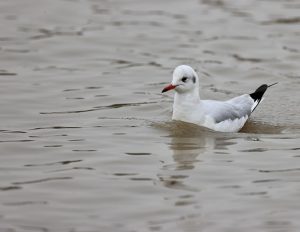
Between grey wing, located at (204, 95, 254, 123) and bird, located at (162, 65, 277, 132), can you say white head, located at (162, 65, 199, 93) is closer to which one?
bird, located at (162, 65, 277, 132)

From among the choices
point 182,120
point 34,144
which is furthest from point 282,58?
point 34,144

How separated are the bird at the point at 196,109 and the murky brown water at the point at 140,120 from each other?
16cm

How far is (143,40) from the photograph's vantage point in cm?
1670

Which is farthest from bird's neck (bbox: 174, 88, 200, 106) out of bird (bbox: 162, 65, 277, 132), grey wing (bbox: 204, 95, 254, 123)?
grey wing (bbox: 204, 95, 254, 123)

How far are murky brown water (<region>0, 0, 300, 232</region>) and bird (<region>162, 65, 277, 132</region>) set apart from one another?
6.4 inches

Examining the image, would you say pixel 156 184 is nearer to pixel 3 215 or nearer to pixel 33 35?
pixel 3 215

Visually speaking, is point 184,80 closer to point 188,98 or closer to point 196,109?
point 188,98

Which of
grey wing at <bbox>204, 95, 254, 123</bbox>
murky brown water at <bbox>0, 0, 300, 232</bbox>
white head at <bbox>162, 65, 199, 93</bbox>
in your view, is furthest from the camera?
grey wing at <bbox>204, 95, 254, 123</bbox>

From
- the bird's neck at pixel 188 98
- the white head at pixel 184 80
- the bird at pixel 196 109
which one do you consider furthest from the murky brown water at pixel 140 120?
the white head at pixel 184 80

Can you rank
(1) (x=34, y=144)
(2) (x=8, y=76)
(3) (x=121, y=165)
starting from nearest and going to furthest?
(3) (x=121, y=165)
(1) (x=34, y=144)
(2) (x=8, y=76)

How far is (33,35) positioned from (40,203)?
8.55m

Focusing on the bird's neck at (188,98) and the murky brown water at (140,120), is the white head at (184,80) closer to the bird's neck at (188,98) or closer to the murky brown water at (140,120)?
the bird's neck at (188,98)

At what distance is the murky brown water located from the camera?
848cm

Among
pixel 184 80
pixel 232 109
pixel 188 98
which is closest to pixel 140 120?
pixel 188 98
